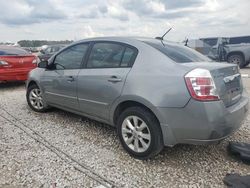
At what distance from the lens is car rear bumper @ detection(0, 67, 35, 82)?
854 centimetres

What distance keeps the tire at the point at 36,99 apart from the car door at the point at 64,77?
32cm

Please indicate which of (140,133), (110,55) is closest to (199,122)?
(140,133)

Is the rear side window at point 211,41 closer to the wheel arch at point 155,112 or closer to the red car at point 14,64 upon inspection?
the red car at point 14,64

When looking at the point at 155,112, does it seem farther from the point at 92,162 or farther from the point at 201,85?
the point at 92,162

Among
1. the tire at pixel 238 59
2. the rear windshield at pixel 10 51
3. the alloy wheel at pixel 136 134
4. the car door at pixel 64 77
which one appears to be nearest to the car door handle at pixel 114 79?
the alloy wheel at pixel 136 134

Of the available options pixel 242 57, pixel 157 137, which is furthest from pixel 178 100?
pixel 242 57

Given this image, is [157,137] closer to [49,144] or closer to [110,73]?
[110,73]

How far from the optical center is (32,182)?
319cm

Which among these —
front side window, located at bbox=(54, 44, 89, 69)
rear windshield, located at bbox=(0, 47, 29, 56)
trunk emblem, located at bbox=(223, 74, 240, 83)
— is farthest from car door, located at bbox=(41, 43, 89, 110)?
rear windshield, located at bbox=(0, 47, 29, 56)

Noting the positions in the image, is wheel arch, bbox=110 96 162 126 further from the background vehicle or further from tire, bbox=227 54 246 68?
tire, bbox=227 54 246 68

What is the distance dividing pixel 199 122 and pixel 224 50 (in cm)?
1417

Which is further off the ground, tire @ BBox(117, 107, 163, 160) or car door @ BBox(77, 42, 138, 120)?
car door @ BBox(77, 42, 138, 120)

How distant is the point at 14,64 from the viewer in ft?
28.7

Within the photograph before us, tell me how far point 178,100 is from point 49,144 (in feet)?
6.86
